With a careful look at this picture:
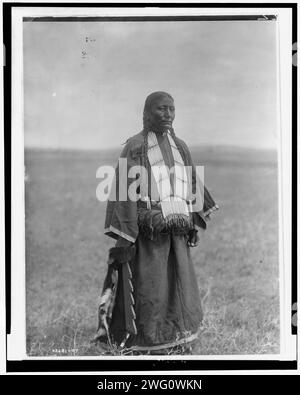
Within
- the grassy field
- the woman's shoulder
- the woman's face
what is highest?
the woman's face

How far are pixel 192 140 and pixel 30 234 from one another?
165cm

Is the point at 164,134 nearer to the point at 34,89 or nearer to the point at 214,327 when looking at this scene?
the point at 34,89

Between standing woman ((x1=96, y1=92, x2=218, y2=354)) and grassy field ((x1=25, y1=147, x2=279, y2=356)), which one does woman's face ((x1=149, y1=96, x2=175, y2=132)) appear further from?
grassy field ((x1=25, y1=147, x2=279, y2=356))

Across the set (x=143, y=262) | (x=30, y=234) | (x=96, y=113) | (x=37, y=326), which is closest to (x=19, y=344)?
(x=37, y=326)

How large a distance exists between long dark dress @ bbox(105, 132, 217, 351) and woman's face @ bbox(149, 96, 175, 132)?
0.54ft

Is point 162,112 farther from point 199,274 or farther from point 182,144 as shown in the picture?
point 199,274

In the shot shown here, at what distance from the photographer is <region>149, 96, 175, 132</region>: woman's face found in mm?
6031

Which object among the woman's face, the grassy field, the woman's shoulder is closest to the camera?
the woman's face

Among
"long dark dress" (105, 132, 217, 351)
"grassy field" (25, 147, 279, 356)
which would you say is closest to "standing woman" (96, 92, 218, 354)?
"long dark dress" (105, 132, 217, 351)

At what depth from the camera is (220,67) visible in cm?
664

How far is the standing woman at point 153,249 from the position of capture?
604cm

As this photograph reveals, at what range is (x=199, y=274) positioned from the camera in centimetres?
779

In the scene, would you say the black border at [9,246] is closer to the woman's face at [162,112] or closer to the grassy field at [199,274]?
the grassy field at [199,274]

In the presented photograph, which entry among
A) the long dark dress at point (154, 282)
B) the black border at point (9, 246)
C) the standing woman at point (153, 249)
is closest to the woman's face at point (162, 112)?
the standing woman at point (153, 249)
